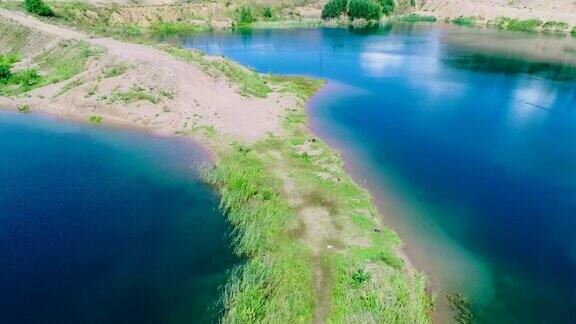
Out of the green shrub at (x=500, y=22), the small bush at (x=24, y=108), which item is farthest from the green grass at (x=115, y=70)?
the green shrub at (x=500, y=22)

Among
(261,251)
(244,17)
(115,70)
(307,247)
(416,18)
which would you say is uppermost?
(416,18)

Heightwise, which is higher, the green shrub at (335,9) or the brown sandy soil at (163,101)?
the green shrub at (335,9)

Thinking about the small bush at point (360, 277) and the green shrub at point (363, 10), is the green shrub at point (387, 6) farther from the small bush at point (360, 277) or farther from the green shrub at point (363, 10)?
the small bush at point (360, 277)

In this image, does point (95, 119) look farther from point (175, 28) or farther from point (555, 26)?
point (555, 26)

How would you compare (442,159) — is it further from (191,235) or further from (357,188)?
(191,235)

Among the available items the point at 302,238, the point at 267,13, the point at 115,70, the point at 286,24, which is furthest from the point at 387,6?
the point at 302,238

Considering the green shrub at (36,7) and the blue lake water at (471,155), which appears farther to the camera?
the green shrub at (36,7)
